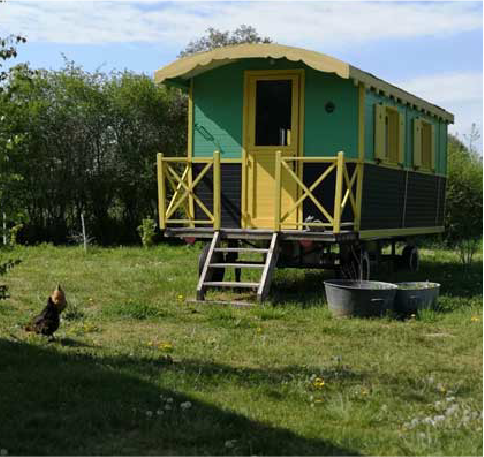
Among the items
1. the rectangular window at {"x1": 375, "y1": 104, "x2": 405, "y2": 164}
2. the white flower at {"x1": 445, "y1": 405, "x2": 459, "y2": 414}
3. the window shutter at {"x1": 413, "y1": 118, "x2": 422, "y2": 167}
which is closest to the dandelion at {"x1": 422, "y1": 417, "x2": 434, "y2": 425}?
the white flower at {"x1": 445, "y1": 405, "x2": 459, "y2": 414}

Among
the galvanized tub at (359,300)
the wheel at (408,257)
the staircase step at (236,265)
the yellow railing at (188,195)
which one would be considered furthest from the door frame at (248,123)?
the wheel at (408,257)

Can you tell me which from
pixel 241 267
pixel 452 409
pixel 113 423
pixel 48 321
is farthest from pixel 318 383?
pixel 241 267

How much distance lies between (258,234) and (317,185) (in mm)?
1137

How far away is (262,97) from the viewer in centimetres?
1287

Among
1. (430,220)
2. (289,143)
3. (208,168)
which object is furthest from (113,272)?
(430,220)

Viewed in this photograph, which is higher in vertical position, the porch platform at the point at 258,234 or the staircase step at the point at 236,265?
the porch platform at the point at 258,234

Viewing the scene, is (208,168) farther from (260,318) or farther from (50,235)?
(50,235)

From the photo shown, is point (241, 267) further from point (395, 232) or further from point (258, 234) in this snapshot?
point (395, 232)

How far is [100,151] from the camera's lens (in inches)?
908

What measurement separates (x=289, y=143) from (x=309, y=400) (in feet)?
23.1

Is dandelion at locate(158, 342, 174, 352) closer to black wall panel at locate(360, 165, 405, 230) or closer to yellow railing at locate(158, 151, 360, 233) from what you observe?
yellow railing at locate(158, 151, 360, 233)

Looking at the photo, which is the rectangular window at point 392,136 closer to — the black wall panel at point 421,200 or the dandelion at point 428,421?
the black wall panel at point 421,200

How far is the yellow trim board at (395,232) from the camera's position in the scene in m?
12.9

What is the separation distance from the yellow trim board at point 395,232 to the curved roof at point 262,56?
6.92ft
